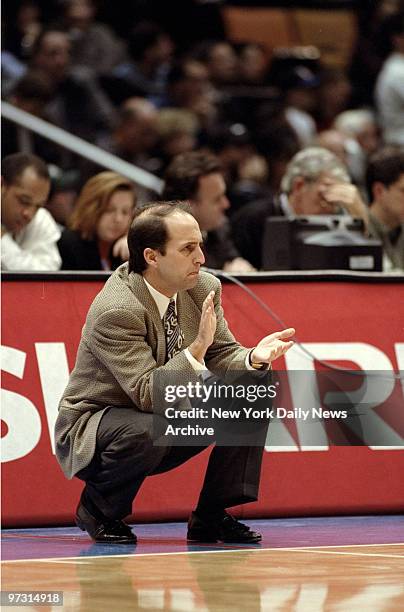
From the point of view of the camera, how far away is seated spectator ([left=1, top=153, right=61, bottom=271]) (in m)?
6.72

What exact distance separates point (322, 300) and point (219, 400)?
1.26 meters

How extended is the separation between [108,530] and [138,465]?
0.34 metres

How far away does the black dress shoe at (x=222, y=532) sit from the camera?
17.1 ft

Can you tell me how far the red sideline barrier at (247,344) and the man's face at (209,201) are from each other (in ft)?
3.12

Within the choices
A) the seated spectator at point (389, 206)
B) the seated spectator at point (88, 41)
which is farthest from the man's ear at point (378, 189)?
the seated spectator at point (88, 41)

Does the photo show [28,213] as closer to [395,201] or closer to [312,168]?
[312,168]

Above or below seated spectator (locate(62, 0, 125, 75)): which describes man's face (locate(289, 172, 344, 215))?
below

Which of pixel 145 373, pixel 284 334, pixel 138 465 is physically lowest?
pixel 138 465

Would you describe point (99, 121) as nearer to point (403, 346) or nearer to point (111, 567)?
point (403, 346)

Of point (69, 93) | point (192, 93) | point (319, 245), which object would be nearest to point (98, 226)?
point (319, 245)

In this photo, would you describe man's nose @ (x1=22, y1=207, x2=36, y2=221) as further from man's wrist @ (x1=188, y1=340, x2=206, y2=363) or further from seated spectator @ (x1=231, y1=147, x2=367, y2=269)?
man's wrist @ (x1=188, y1=340, x2=206, y2=363)

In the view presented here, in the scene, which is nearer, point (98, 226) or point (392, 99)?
point (98, 226)

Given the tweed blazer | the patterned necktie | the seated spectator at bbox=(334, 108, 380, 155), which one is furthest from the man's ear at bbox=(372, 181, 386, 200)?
the seated spectator at bbox=(334, 108, 380, 155)

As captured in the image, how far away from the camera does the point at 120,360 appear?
4.98 metres
